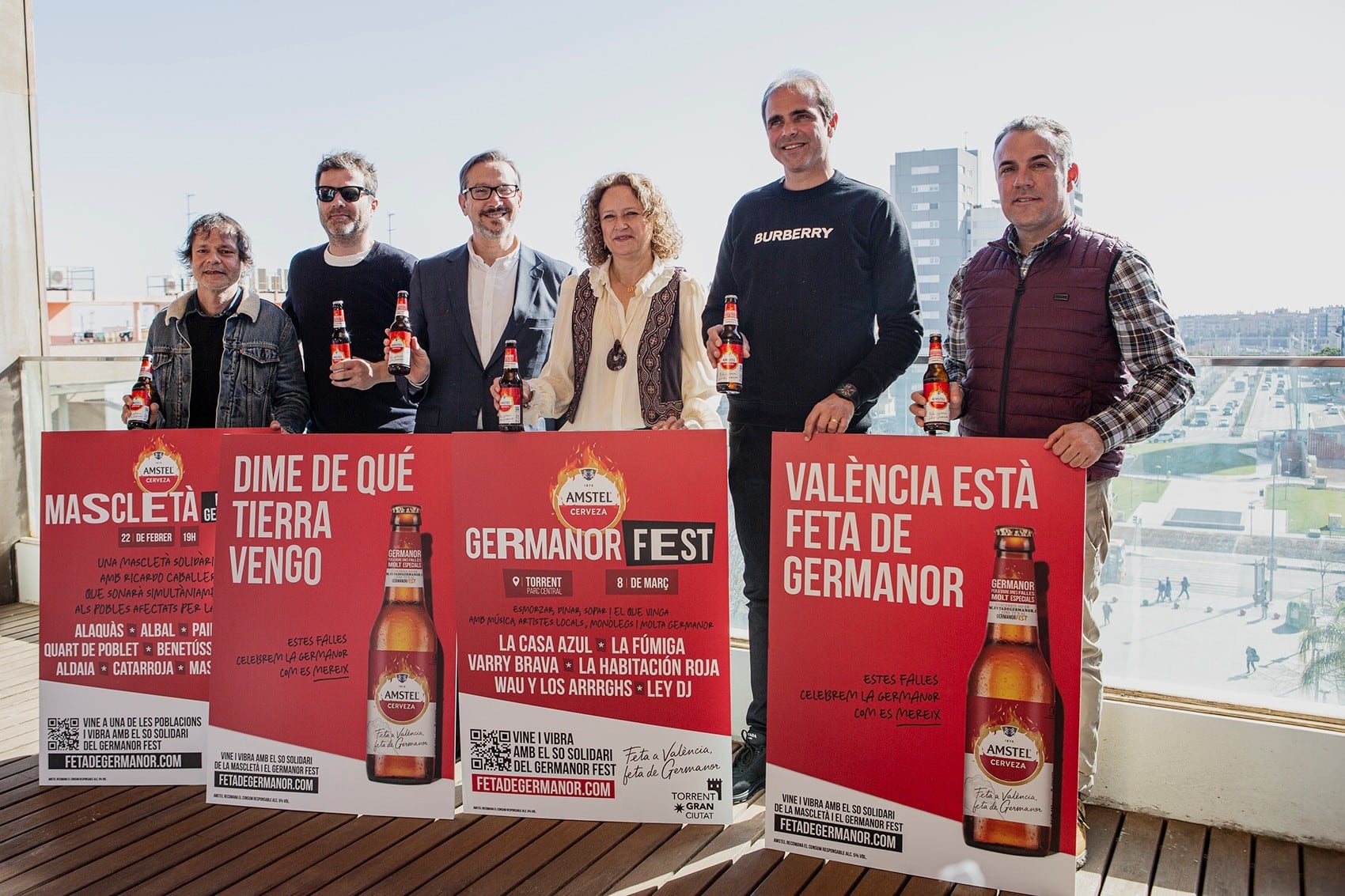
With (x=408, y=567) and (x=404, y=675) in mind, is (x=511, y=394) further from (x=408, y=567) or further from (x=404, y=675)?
(x=404, y=675)

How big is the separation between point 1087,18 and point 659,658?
3000mm

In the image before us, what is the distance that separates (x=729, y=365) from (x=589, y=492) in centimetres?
48

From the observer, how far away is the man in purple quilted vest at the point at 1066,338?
196 cm

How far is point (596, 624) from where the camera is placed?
2227mm

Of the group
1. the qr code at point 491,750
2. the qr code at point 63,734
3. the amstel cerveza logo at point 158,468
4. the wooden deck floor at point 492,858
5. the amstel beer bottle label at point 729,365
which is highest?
the amstel beer bottle label at point 729,365

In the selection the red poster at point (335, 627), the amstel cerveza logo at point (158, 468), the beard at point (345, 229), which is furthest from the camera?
the beard at point (345, 229)

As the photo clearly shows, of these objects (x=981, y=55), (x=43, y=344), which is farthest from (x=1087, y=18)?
(x=43, y=344)

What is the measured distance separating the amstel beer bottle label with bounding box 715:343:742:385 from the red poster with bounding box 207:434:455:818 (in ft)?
2.52

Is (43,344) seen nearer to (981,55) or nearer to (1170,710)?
(981,55)

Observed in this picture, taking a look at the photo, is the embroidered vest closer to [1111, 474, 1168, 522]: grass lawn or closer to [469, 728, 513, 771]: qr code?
[469, 728, 513, 771]: qr code

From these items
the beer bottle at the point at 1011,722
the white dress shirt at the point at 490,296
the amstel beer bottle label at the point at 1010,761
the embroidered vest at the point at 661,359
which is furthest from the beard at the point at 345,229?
the amstel beer bottle label at the point at 1010,761

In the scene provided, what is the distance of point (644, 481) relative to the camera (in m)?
2.19

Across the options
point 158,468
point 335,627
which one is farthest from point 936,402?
point 158,468

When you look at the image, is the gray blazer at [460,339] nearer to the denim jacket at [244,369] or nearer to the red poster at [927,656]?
the denim jacket at [244,369]
